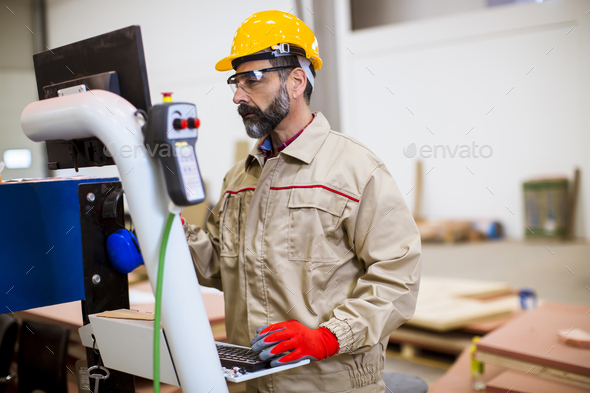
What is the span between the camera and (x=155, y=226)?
1.03m

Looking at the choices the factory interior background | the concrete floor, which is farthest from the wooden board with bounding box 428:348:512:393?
the concrete floor

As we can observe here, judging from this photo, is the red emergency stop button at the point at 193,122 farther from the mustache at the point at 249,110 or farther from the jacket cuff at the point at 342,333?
the jacket cuff at the point at 342,333

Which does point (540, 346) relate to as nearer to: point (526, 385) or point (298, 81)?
point (526, 385)

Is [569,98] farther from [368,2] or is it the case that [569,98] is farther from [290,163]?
[290,163]

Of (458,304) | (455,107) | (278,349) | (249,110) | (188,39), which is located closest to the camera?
(278,349)

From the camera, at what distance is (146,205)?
3.35 ft

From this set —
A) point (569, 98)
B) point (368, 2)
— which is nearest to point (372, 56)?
point (368, 2)

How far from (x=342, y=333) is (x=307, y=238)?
11.7 inches

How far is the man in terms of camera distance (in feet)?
4.41

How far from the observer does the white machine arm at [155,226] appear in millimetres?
1019

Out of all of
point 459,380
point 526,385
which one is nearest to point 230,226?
point 526,385

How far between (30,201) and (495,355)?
1.92 metres

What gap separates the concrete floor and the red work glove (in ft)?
12.8

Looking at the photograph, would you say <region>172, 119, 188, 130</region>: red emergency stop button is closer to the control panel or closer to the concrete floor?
the control panel
